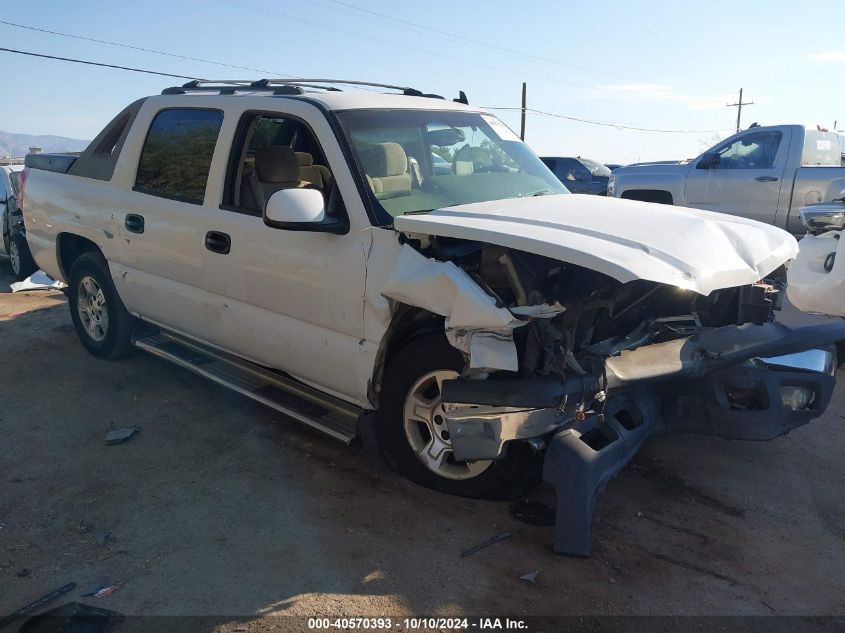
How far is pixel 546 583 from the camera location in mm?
2988

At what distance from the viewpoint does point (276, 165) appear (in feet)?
13.2

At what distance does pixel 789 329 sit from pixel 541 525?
75.0 inches

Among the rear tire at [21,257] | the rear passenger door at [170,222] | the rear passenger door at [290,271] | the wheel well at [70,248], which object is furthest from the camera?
the rear tire at [21,257]

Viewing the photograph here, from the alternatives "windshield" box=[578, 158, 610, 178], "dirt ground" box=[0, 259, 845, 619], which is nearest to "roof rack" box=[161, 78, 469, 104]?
"dirt ground" box=[0, 259, 845, 619]

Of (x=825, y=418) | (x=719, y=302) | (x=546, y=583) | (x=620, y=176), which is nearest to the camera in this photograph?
(x=546, y=583)

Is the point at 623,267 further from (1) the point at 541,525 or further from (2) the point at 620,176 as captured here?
(2) the point at 620,176

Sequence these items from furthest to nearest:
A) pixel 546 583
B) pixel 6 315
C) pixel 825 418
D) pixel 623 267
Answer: pixel 6 315 → pixel 825 418 → pixel 546 583 → pixel 623 267

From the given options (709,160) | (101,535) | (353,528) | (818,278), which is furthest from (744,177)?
(101,535)

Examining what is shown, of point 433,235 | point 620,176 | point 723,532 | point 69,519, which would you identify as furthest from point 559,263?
point 620,176

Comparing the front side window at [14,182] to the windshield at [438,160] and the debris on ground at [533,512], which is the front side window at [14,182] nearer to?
the windshield at [438,160]

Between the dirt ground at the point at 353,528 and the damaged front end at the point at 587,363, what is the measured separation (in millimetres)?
322

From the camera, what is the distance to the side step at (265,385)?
391 cm

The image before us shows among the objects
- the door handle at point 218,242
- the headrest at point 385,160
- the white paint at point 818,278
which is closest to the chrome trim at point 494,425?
the headrest at point 385,160

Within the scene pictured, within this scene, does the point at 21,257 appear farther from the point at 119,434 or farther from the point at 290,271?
the point at 290,271
